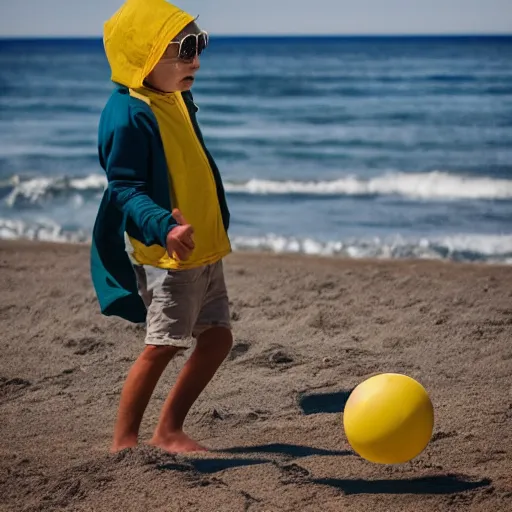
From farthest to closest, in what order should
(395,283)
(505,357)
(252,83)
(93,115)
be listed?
(252,83) < (93,115) < (395,283) < (505,357)

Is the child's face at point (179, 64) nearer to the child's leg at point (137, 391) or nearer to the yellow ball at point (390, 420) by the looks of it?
the child's leg at point (137, 391)

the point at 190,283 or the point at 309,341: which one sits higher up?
the point at 190,283

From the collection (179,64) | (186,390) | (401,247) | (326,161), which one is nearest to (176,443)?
(186,390)

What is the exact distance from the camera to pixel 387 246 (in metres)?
7.10

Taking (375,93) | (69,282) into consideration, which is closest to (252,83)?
(375,93)

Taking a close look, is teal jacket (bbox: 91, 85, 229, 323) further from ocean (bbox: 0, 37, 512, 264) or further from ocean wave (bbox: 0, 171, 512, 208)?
ocean wave (bbox: 0, 171, 512, 208)

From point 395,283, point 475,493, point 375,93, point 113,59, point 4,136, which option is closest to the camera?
point 475,493

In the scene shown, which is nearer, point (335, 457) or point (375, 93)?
point (335, 457)

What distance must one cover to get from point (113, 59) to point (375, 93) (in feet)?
64.7

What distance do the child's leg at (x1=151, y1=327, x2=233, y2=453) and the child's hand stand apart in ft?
1.86

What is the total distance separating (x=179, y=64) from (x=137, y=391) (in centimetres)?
112

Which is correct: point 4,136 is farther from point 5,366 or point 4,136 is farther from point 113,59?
point 113,59

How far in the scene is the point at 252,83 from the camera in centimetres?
2694

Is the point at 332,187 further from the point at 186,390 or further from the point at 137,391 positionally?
the point at 137,391
